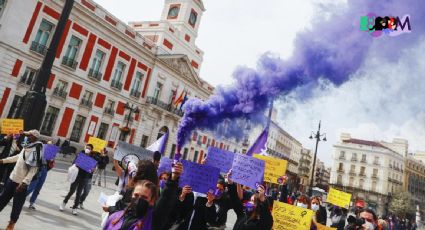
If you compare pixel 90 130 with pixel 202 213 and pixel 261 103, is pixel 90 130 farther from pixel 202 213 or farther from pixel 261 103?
pixel 202 213

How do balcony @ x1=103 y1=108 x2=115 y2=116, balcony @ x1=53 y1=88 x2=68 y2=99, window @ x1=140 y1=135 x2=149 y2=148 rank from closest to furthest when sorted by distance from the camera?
balcony @ x1=53 y1=88 x2=68 y2=99 → balcony @ x1=103 y1=108 x2=115 y2=116 → window @ x1=140 y1=135 x2=149 y2=148

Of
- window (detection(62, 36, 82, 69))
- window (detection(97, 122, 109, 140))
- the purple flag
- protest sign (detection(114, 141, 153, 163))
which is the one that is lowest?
protest sign (detection(114, 141, 153, 163))

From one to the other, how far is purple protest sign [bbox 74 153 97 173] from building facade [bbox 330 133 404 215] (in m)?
66.3

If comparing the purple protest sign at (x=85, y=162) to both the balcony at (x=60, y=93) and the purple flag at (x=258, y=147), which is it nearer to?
the purple flag at (x=258, y=147)

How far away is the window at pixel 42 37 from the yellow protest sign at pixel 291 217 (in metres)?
22.7

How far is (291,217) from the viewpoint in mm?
5309

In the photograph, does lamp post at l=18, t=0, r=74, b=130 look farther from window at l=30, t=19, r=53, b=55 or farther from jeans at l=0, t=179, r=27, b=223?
window at l=30, t=19, r=53, b=55

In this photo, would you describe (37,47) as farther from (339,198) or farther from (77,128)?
(339,198)

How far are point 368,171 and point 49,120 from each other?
62402mm

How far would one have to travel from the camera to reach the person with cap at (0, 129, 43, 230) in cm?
523

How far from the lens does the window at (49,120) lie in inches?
927

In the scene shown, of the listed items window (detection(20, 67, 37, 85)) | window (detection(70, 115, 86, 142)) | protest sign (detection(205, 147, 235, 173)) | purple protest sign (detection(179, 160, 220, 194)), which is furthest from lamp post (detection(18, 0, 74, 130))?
window (detection(70, 115, 86, 142))

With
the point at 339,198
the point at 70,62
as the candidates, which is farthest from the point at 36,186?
the point at 70,62

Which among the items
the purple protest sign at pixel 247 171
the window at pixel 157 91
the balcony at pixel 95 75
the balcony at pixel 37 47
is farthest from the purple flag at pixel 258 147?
the window at pixel 157 91
